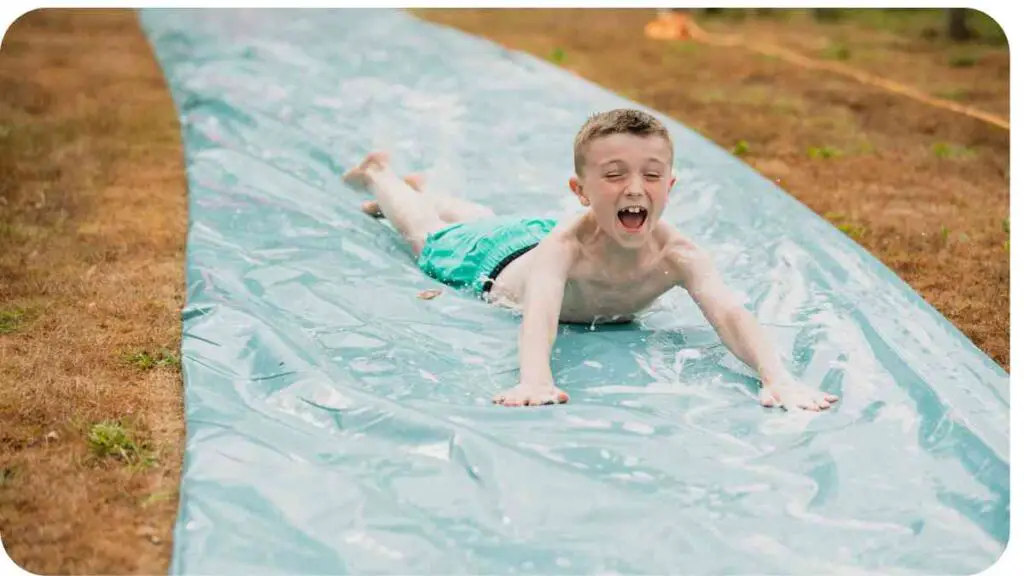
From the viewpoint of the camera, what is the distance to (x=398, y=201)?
4652mm

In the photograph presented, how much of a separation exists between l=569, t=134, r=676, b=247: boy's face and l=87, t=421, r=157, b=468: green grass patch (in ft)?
4.59

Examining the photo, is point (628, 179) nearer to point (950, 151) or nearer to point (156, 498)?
point (156, 498)

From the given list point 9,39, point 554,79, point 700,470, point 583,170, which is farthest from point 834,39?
point 700,470

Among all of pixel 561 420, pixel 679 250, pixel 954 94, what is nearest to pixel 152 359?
pixel 561 420

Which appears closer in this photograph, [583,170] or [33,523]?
[33,523]

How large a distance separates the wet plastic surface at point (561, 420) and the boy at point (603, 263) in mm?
97

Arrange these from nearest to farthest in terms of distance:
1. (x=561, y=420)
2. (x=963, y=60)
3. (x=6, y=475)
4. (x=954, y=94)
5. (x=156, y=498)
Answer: (x=156, y=498) < (x=6, y=475) < (x=561, y=420) < (x=954, y=94) < (x=963, y=60)

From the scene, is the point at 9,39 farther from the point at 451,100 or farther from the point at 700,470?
the point at 700,470

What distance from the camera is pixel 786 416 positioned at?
3.00 m

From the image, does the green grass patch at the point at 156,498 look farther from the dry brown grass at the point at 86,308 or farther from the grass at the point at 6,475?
the grass at the point at 6,475

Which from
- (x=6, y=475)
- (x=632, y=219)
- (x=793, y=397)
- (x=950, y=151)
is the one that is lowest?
(x=6, y=475)

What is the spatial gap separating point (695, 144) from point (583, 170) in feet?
8.32

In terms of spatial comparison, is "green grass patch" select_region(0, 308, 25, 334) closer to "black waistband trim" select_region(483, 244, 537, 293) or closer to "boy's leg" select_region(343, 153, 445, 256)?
"boy's leg" select_region(343, 153, 445, 256)

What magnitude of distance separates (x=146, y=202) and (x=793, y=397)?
3.22m
